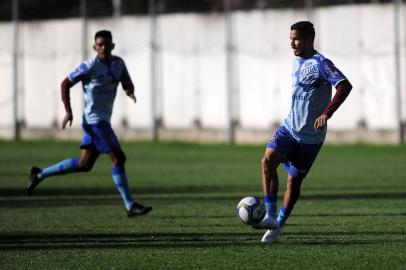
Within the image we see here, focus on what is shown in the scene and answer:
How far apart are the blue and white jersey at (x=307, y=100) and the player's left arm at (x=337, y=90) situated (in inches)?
5.4

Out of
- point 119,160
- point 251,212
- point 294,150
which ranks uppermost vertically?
point 294,150

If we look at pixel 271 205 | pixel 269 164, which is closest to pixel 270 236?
pixel 271 205

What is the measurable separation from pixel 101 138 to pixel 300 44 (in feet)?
13.7

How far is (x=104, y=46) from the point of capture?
14.4 meters

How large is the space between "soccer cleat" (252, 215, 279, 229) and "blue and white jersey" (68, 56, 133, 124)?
4.17 metres

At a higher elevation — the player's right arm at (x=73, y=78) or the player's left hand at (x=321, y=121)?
the player's right arm at (x=73, y=78)

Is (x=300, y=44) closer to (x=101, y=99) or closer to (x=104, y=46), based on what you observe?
(x=104, y=46)

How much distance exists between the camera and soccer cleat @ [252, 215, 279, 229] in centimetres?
1108

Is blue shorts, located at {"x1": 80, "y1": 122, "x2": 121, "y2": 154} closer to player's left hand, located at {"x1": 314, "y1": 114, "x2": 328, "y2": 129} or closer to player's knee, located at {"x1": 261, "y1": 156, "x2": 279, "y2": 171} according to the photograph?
player's knee, located at {"x1": 261, "y1": 156, "x2": 279, "y2": 171}

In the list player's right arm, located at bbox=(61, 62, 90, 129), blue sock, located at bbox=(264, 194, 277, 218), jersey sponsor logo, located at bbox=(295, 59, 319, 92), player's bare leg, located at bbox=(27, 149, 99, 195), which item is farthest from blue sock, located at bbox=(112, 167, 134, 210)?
jersey sponsor logo, located at bbox=(295, 59, 319, 92)

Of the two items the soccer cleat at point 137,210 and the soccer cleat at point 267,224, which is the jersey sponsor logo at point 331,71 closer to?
the soccer cleat at point 267,224

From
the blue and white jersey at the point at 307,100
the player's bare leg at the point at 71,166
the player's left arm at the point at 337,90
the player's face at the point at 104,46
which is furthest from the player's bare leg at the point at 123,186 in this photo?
the player's left arm at the point at 337,90

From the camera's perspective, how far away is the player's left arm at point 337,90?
35.5 ft

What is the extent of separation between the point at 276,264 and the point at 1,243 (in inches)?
122
